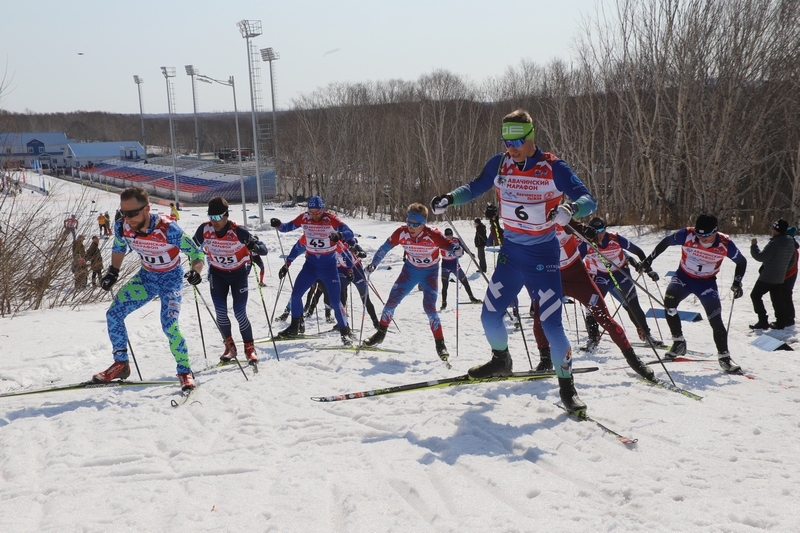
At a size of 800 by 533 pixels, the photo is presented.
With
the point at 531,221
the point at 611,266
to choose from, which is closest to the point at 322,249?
the point at 611,266

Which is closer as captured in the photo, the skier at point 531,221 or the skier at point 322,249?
the skier at point 531,221

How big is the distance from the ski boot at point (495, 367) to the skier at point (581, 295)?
92cm

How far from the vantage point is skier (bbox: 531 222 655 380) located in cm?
581

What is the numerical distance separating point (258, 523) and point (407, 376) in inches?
131

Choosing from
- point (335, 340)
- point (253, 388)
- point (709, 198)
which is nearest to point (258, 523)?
point (253, 388)

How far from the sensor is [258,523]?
3.25m

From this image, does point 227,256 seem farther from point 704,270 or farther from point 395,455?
point 704,270

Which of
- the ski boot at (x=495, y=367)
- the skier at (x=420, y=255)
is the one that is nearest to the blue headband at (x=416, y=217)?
the skier at (x=420, y=255)

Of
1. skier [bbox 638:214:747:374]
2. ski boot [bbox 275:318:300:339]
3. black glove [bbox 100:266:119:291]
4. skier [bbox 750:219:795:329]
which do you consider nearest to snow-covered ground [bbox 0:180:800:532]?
skier [bbox 638:214:747:374]

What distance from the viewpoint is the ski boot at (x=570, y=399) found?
4.56m

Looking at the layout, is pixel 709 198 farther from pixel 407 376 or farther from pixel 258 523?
pixel 258 523

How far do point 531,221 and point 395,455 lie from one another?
2.07 metres

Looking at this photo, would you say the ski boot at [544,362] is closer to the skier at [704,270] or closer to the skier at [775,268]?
the skier at [704,270]

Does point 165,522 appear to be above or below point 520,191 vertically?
below
